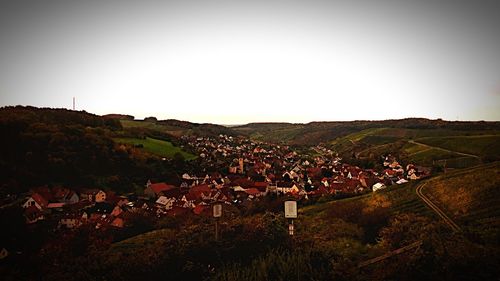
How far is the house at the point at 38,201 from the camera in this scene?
23778 mm

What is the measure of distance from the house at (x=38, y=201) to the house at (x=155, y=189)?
30.2ft

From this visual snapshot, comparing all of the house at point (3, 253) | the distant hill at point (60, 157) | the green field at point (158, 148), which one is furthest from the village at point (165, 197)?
the house at point (3, 253)

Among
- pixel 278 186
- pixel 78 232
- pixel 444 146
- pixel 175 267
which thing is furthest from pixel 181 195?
pixel 444 146

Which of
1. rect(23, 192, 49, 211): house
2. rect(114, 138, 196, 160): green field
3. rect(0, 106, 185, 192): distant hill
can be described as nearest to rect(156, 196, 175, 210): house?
rect(0, 106, 185, 192): distant hill

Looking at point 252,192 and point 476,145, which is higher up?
point 476,145

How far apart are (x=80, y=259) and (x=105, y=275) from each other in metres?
0.80

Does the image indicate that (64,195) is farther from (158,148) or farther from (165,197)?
(158,148)

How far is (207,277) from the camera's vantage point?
24.7 feet

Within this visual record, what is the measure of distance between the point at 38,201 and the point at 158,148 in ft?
86.6

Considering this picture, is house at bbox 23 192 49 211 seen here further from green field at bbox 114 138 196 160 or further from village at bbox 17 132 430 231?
green field at bbox 114 138 196 160

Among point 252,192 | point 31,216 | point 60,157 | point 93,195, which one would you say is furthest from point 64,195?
point 252,192

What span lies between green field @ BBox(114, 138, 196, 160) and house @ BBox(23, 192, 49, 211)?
2014 centimetres

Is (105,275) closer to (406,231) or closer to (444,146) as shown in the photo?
(406,231)

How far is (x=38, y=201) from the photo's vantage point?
996 inches
